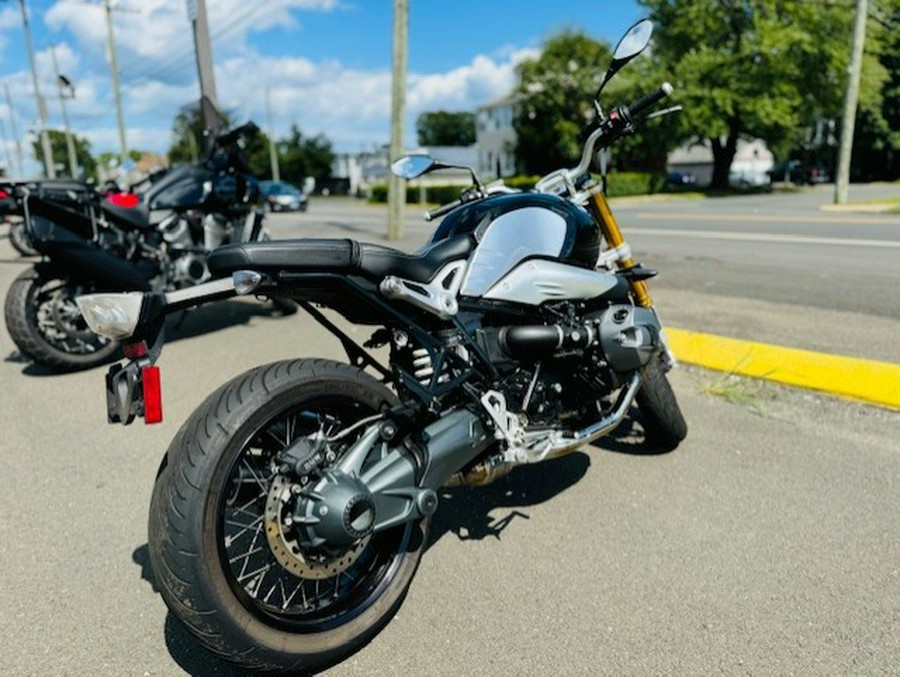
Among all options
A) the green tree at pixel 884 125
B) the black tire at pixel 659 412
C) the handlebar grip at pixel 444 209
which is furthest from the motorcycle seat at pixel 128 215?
the green tree at pixel 884 125

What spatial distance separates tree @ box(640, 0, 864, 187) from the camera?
30.4 metres

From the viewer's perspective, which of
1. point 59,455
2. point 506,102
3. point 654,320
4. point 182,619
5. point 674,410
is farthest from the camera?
point 506,102

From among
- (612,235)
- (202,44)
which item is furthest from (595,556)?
(202,44)

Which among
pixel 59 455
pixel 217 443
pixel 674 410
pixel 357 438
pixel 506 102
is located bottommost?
pixel 59 455

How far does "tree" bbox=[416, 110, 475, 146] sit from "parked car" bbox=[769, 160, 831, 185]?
68283mm

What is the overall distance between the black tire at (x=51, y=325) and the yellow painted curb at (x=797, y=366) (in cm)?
426

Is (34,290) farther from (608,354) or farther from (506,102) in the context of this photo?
(506,102)

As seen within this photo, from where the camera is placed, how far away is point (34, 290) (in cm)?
514

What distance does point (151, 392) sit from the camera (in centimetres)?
196

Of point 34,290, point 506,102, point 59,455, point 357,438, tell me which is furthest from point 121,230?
point 506,102

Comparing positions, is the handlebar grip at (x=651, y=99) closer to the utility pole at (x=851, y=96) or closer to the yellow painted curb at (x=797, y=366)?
the yellow painted curb at (x=797, y=366)

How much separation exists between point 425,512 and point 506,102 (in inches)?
2472

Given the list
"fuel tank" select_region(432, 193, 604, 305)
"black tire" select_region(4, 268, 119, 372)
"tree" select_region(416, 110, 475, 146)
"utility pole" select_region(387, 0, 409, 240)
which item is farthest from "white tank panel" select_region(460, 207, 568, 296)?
"tree" select_region(416, 110, 475, 146)

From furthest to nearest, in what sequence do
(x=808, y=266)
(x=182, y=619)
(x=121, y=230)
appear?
1. (x=808, y=266)
2. (x=121, y=230)
3. (x=182, y=619)
